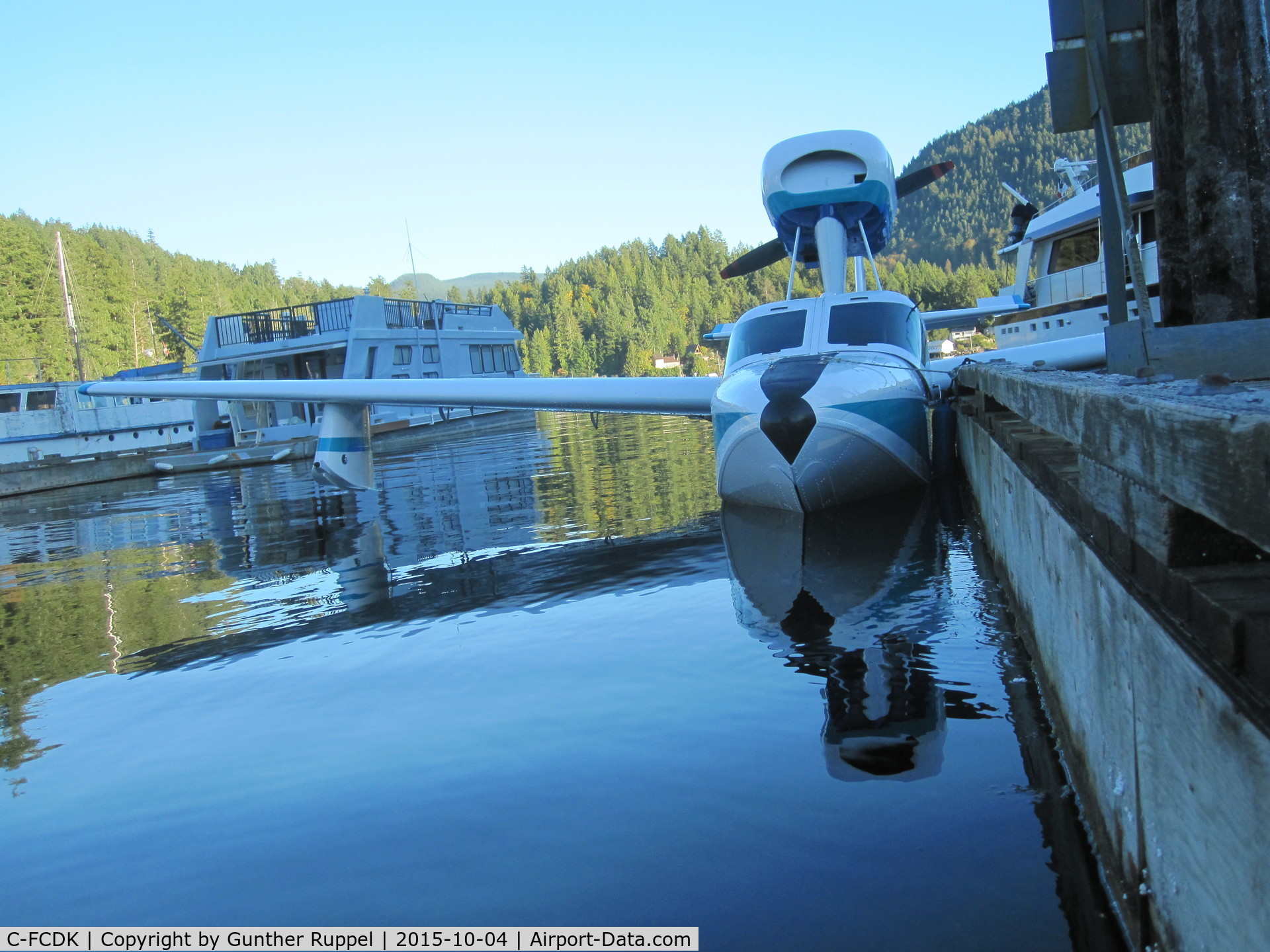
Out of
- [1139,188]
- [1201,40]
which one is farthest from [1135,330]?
[1139,188]

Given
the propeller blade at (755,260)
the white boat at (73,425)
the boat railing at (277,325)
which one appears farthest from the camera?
the boat railing at (277,325)

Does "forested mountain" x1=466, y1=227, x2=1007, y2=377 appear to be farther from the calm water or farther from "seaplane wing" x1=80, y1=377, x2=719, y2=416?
the calm water

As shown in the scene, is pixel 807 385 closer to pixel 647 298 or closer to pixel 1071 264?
pixel 1071 264

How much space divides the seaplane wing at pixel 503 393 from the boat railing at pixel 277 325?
2253 centimetres

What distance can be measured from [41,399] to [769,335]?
29.5 m

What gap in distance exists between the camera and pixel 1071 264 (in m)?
22.6

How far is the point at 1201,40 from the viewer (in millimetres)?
4148

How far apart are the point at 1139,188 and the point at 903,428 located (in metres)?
13.6

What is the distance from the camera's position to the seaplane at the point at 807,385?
30.9ft

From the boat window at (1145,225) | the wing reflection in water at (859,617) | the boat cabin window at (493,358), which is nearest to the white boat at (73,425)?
the boat cabin window at (493,358)

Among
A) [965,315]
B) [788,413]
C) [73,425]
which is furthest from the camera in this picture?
[73,425]

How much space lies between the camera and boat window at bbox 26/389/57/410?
31078 millimetres

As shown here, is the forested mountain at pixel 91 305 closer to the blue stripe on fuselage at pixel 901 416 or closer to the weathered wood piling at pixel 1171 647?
the blue stripe on fuselage at pixel 901 416

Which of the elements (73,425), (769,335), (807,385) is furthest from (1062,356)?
(73,425)
